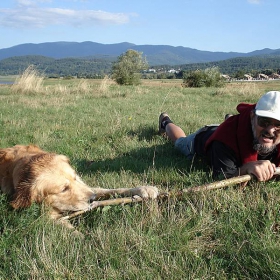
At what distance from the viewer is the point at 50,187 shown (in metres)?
3.05

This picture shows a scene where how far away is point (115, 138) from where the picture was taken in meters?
6.23

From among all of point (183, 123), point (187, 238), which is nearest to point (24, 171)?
point (187, 238)

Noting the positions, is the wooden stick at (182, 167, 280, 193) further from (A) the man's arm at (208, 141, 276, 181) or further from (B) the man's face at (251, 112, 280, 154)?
(B) the man's face at (251, 112, 280, 154)

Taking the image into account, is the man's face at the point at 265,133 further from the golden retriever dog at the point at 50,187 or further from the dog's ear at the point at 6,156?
the dog's ear at the point at 6,156

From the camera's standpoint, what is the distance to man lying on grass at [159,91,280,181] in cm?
342

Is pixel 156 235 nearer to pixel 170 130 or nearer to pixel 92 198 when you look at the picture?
pixel 92 198

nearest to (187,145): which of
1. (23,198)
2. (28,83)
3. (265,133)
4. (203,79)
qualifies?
(265,133)

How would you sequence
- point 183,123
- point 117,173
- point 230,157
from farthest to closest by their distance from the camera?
point 183,123
point 117,173
point 230,157

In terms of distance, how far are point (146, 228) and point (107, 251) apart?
475mm

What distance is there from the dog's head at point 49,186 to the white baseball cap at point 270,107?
2029 mm

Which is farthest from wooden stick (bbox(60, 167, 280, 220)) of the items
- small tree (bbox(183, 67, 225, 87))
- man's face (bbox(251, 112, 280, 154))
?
small tree (bbox(183, 67, 225, 87))

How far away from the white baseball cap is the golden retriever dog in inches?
56.9

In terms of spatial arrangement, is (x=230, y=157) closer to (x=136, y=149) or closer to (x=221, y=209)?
(x=221, y=209)

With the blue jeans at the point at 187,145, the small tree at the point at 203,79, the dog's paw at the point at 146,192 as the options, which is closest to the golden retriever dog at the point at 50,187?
the dog's paw at the point at 146,192
